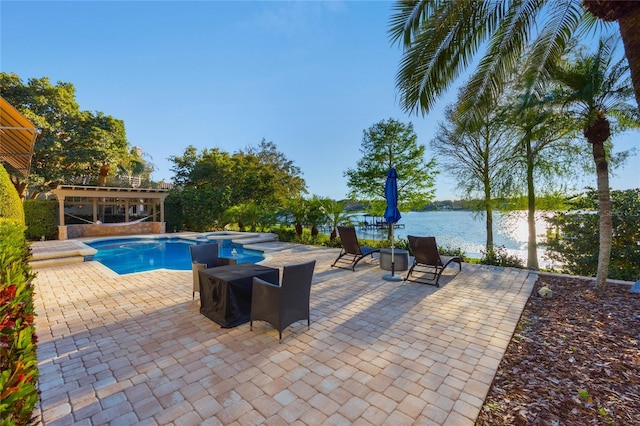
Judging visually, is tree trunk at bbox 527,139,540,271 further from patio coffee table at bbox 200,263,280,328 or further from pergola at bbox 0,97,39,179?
pergola at bbox 0,97,39,179

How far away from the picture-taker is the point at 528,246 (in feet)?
27.6

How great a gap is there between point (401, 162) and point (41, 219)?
65.1 ft

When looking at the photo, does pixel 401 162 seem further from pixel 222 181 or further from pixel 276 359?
pixel 222 181

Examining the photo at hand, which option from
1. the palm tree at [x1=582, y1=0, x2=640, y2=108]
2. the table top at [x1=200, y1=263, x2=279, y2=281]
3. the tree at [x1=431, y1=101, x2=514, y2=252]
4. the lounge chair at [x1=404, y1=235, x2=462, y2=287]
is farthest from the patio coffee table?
the tree at [x1=431, y1=101, x2=514, y2=252]

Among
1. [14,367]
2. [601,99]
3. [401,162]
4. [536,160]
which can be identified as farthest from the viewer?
[401,162]

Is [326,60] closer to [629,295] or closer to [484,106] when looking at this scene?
[484,106]

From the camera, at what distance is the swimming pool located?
10.5 m

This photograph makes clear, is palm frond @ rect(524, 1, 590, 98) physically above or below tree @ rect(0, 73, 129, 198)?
below

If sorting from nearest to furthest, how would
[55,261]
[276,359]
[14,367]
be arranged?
[14,367], [276,359], [55,261]

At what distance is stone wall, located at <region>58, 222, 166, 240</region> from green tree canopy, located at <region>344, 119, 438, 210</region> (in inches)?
554

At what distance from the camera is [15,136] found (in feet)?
26.8

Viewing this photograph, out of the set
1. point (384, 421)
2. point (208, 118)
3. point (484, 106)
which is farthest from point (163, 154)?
point (384, 421)

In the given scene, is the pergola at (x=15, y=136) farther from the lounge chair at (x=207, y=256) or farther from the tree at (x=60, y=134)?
the tree at (x=60, y=134)

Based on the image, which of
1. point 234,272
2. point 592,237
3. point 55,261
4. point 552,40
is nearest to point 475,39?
point 552,40
